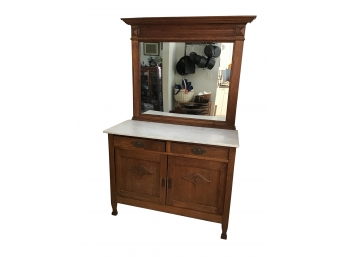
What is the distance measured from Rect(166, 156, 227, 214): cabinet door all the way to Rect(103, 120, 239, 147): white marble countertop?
0.21m

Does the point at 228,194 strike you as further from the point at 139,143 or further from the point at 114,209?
the point at 114,209

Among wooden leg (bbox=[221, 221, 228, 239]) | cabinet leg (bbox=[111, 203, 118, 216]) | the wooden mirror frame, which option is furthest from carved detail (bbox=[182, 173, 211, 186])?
cabinet leg (bbox=[111, 203, 118, 216])

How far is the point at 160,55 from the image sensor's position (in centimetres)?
237

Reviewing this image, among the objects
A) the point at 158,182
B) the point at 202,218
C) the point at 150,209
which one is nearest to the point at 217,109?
the point at 158,182

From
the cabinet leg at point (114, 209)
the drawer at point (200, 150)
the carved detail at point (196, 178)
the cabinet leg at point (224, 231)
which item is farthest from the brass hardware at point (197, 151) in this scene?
the cabinet leg at point (114, 209)

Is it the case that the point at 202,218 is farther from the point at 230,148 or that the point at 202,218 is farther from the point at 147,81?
the point at 147,81

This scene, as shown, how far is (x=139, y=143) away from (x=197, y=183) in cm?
69

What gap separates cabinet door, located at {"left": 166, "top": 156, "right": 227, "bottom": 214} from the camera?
6.64 ft

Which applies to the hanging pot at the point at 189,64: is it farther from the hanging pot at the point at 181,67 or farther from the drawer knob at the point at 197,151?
the drawer knob at the point at 197,151

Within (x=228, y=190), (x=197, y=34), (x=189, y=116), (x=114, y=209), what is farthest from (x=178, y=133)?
(x=114, y=209)

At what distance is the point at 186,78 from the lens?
7.69ft

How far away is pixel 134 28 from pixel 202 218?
83.8 inches

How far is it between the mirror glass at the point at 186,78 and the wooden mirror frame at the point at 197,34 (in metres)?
0.05

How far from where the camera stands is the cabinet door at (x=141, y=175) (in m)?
2.16
